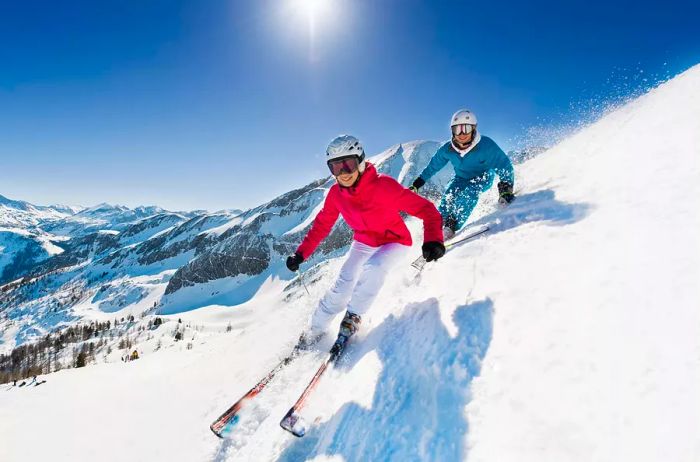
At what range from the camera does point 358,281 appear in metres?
5.88

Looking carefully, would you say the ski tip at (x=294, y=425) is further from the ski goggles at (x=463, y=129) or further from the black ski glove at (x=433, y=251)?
the ski goggles at (x=463, y=129)

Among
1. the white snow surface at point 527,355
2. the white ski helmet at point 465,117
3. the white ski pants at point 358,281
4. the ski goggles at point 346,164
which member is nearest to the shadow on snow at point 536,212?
the white snow surface at point 527,355

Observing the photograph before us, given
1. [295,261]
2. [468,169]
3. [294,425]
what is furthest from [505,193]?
[294,425]

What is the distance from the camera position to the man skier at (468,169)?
8797 mm

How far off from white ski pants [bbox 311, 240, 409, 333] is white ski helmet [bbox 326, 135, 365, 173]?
4.90 ft

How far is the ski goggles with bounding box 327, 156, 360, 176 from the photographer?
19.4 feet

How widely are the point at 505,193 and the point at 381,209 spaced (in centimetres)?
465

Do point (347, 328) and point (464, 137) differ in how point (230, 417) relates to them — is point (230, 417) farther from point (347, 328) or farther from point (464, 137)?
point (464, 137)

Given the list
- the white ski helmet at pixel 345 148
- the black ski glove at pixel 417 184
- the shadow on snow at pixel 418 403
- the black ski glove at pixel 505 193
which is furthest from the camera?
the black ski glove at pixel 417 184

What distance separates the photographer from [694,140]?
5461mm

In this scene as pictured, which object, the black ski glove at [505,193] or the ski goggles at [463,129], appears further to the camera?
the black ski glove at [505,193]

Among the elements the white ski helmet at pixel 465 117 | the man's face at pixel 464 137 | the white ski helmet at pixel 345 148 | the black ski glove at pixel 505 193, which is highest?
the white ski helmet at pixel 465 117

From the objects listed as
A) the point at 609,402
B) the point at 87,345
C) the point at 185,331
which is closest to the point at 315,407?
the point at 609,402

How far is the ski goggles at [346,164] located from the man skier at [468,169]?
3790mm
